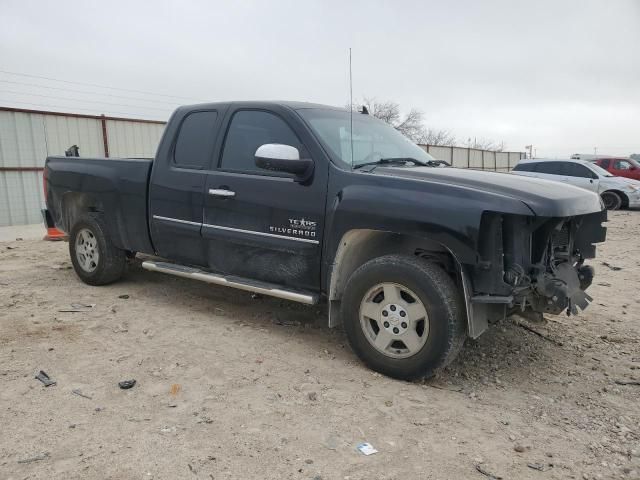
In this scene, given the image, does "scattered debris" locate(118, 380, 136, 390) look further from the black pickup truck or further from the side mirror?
the side mirror

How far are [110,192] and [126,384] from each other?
2428 millimetres

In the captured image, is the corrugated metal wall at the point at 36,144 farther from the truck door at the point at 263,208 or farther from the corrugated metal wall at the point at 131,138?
the truck door at the point at 263,208

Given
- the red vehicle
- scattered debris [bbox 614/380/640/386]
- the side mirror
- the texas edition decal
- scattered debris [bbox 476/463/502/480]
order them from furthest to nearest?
1. the red vehicle
2. the texas edition decal
3. the side mirror
4. scattered debris [bbox 614/380/640/386]
5. scattered debris [bbox 476/463/502/480]

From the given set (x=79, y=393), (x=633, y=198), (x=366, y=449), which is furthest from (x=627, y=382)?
(x=633, y=198)

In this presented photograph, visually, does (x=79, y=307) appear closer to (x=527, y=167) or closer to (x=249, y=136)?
(x=249, y=136)

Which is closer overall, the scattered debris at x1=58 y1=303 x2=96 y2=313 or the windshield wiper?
the windshield wiper

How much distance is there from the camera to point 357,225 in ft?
11.5

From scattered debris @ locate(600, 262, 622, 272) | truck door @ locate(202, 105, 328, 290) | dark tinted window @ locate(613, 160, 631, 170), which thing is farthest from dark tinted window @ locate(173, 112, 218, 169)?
dark tinted window @ locate(613, 160, 631, 170)

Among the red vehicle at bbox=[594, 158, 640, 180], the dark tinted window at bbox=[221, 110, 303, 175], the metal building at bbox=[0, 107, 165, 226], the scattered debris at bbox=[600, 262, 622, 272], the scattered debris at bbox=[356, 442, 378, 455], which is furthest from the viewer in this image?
the red vehicle at bbox=[594, 158, 640, 180]

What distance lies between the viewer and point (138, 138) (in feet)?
42.9

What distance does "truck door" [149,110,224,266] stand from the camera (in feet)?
14.7

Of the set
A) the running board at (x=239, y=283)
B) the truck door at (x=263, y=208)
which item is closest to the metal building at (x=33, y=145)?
the running board at (x=239, y=283)

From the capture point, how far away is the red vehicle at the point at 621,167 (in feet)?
57.7

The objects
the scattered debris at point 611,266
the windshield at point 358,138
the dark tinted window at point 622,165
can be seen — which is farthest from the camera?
the dark tinted window at point 622,165
